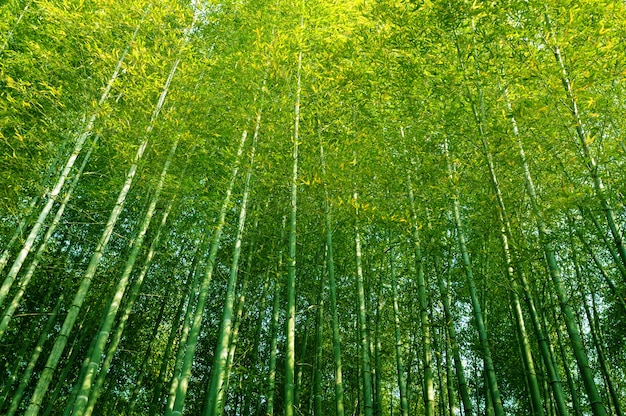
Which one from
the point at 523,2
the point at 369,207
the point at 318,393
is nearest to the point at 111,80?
the point at 369,207

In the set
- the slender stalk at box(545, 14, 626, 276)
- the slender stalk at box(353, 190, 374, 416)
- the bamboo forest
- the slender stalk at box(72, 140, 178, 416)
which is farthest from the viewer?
the slender stalk at box(353, 190, 374, 416)

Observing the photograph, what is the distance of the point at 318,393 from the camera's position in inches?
201

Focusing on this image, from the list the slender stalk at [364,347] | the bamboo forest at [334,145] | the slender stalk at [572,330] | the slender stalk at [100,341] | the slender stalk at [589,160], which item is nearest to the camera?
the slender stalk at [572,330]

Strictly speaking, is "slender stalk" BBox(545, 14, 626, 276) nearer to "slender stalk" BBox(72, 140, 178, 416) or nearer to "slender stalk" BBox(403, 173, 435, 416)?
"slender stalk" BBox(403, 173, 435, 416)

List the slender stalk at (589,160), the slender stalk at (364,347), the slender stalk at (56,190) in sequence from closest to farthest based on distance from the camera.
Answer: the slender stalk at (589,160)
the slender stalk at (364,347)
the slender stalk at (56,190)

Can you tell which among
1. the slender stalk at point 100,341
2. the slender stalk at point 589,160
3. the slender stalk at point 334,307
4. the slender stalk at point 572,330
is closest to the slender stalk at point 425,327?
the slender stalk at point 334,307

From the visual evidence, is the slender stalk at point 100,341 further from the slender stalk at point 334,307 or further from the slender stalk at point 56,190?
the slender stalk at point 334,307

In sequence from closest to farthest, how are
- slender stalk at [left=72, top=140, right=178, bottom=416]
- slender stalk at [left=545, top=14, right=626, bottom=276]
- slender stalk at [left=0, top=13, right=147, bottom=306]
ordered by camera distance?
1. slender stalk at [left=545, top=14, right=626, bottom=276]
2. slender stalk at [left=72, top=140, right=178, bottom=416]
3. slender stalk at [left=0, top=13, right=147, bottom=306]

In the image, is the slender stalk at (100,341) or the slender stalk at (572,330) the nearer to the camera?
the slender stalk at (572,330)

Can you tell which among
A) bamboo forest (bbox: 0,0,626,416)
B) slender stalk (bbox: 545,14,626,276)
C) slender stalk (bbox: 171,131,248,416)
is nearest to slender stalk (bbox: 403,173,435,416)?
bamboo forest (bbox: 0,0,626,416)

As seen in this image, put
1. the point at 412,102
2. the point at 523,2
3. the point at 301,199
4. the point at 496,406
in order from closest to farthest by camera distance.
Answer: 1. the point at 496,406
2. the point at 523,2
3. the point at 412,102
4. the point at 301,199

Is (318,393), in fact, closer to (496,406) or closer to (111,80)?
(496,406)

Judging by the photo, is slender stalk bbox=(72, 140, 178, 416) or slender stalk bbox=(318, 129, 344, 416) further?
slender stalk bbox=(318, 129, 344, 416)

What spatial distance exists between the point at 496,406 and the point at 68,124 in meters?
4.97
